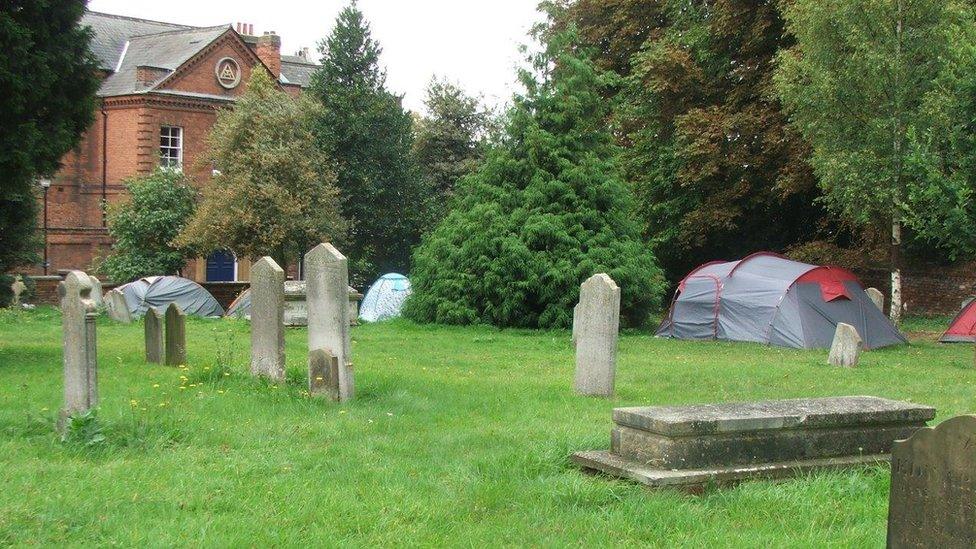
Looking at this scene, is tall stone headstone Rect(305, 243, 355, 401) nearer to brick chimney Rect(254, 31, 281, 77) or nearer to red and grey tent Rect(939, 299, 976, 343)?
red and grey tent Rect(939, 299, 976, 343)

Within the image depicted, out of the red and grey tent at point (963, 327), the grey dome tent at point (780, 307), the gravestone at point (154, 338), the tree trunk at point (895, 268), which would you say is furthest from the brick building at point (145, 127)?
the red and grey tent at point (963, 327)

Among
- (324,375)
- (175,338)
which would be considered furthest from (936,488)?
(175,338)

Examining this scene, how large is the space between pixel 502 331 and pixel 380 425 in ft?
48.7

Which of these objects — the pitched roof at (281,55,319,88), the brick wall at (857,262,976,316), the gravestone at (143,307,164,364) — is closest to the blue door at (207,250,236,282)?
the pitched roof at (281,55,319,88)

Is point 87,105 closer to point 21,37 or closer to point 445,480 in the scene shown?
point 21,37

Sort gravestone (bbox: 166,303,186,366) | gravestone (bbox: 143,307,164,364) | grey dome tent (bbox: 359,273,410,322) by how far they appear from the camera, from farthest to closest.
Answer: grey dome tent (bbox: 359,273,410,322) → gravestone (bbox: 143,307,164,364) → gravestone (bbox: 166,303,186,366)

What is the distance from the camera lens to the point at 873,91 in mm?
22734

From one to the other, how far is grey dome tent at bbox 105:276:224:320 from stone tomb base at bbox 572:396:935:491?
23.8 meters

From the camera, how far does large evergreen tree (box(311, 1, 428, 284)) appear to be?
39.9 metres

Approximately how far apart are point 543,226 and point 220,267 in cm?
2474

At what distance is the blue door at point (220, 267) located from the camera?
146 ft

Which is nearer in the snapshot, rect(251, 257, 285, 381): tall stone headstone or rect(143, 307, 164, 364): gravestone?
rect(251, 257, 285, 381): tall stone headstone

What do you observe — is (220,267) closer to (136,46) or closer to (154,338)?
(136,46)

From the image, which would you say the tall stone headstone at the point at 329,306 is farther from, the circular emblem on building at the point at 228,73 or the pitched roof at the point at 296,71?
the pitched roof at the point at 296,71
